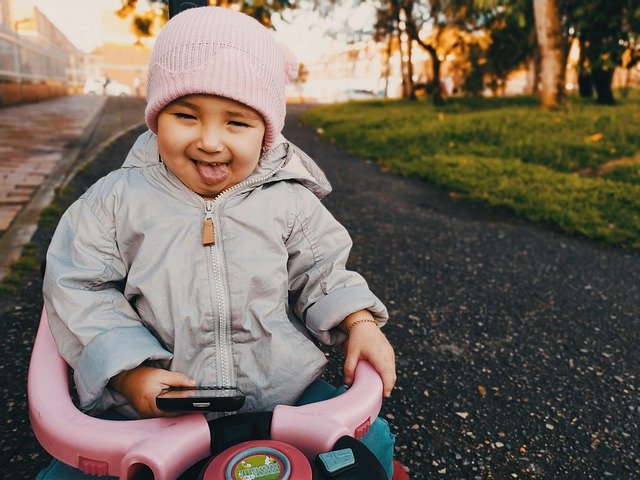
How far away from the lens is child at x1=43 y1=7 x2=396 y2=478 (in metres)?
1.18

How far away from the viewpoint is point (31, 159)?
521 cm

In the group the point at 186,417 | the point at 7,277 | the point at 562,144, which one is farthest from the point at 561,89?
the point at 186,417

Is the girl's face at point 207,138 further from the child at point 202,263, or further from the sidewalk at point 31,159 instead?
the sidewalk at point 31,159

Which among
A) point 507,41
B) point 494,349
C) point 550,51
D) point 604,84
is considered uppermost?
point 507,41

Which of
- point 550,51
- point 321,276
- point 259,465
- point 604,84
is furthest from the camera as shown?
point 604,84

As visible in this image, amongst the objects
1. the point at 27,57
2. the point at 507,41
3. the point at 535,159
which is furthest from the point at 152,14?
the point at 535,159

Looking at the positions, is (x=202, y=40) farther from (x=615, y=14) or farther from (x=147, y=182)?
(x=615, y=14)

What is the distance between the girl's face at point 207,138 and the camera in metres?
1.19

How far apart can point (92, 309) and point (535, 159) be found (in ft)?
20.3

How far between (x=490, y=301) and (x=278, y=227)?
1.97 m

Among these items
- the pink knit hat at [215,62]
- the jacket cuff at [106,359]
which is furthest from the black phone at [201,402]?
the pink knit hat at [215,62]

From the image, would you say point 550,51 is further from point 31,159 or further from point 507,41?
point 31,159

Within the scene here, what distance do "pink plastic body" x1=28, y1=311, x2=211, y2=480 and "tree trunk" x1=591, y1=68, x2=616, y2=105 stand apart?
12.8 meters

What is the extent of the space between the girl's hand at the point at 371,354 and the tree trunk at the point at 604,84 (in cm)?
1233
